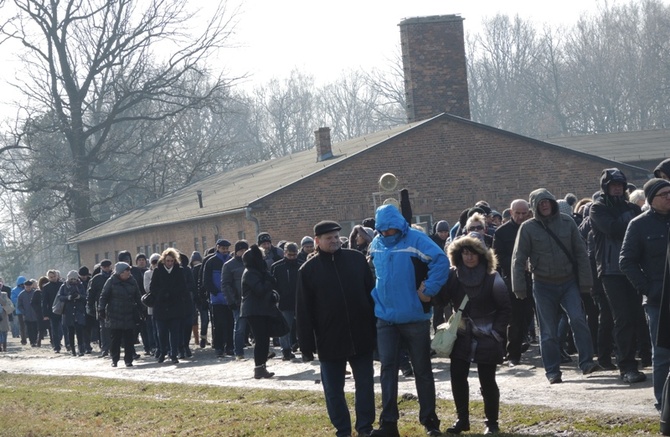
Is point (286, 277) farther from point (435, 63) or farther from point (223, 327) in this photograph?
point (435, 63)

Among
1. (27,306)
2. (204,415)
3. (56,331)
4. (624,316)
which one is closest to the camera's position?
(624,316)

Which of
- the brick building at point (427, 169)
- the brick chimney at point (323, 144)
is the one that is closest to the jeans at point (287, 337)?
the brick building at point (427, 169)

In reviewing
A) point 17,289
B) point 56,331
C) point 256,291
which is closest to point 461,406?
point 256,291

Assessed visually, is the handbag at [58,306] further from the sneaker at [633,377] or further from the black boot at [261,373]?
the sneaker at [633,377]

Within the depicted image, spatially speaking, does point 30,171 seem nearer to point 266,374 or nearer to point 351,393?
point 266,374

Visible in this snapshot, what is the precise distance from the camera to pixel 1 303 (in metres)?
36.4

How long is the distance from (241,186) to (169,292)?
25.8 meters

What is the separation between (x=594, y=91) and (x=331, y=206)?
159ft

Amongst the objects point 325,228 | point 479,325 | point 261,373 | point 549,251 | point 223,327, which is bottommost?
point 261,373

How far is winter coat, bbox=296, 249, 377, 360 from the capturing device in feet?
37.2

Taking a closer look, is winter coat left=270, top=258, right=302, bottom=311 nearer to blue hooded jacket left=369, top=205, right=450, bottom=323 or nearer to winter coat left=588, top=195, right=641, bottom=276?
winter coat left=588, top=195, right=641, bottom=276

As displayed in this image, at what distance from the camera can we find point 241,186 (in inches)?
1880

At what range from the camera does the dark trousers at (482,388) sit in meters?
11.0

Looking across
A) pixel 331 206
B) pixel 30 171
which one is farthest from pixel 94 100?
pixel 331 206
